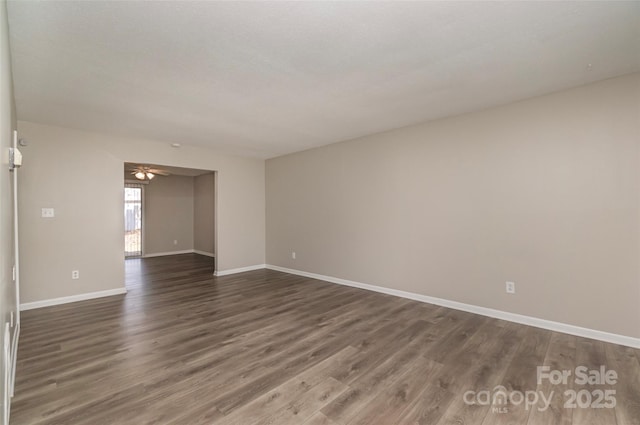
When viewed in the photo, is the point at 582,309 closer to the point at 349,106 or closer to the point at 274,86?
the point at 349,106

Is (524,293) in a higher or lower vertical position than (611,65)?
lower

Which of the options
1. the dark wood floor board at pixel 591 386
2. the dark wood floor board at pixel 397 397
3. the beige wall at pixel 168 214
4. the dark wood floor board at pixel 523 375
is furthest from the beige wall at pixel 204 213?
the dark wood floor board at pixel 591 386

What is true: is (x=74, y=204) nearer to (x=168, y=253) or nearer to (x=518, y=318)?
(x=168, y=253)

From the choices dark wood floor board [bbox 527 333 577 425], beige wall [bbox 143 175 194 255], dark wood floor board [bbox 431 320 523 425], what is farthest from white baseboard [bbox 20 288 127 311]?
dark wood floor board [bbox 527 333 577 425]

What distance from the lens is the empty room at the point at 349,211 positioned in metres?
1.85

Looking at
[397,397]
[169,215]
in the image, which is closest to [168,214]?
[169,215]

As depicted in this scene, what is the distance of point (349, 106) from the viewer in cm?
331

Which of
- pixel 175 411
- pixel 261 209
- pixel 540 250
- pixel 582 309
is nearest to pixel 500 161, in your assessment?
pixel 540 250

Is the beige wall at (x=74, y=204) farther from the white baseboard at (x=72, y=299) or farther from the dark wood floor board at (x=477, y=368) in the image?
the dark wood floor board at (x=477, y=368)

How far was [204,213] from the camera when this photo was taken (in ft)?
27.7

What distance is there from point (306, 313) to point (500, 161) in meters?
3.00

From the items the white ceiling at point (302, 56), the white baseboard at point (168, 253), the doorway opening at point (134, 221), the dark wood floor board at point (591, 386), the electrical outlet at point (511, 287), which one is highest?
the white ceiling at point (302, 56)

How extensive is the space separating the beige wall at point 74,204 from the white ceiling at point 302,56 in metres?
0.65

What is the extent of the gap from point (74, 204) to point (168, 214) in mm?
4359
